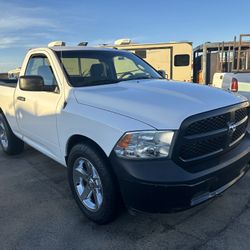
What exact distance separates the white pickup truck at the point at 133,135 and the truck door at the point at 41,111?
0.01m

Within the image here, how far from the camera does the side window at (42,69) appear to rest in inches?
161

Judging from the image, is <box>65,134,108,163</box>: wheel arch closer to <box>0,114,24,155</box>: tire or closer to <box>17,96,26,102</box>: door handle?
<box>17,96,26,102</box>: door handle

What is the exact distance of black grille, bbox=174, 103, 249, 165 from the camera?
2.70m

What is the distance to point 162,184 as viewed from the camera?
2590 mm

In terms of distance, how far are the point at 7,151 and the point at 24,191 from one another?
187 cm

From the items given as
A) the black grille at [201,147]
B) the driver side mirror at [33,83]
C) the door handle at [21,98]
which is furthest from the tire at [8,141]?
the black grille at [201,147]

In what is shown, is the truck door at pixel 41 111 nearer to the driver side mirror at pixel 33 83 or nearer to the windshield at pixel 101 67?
the driver side mirror at pixel 33 83

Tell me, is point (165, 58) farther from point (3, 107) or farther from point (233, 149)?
point (233, 149)

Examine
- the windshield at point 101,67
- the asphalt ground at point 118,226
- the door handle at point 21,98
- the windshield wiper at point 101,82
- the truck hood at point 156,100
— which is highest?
the windshield at point 101,67

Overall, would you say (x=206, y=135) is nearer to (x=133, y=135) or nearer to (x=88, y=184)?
(x=133, y=135)

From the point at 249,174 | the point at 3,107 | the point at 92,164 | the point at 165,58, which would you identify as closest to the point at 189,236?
the point at 92,164

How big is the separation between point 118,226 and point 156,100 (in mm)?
1334

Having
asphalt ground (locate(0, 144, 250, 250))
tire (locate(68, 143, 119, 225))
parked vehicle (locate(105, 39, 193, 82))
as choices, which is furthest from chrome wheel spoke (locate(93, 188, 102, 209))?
parked vehicle (locate(105, 39, 193, 82))

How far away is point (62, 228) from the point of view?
3.31 m
